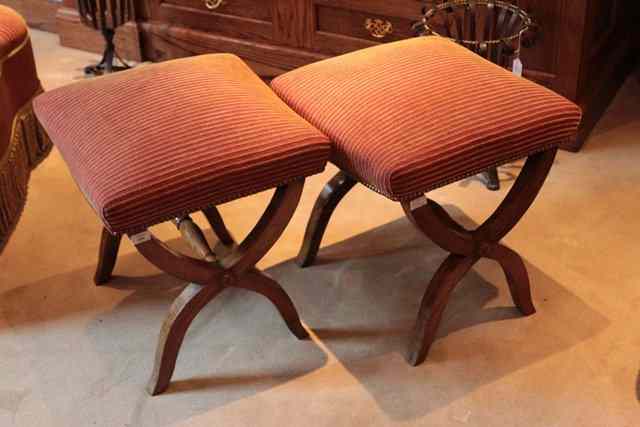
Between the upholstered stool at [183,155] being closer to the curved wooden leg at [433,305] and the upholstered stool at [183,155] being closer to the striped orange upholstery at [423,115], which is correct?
the striped orange upholstery at [423,115]

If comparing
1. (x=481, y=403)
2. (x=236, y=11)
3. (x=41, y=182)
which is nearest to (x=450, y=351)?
(x=481, y=403)

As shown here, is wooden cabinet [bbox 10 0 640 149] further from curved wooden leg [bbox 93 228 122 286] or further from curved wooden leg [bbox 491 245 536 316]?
curved wooden leg [bbox 93 228 122 286]

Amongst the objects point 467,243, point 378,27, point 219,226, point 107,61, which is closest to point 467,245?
point 467,243

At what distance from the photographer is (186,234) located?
5.68 ft

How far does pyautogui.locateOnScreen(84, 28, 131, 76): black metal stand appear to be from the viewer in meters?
2.82

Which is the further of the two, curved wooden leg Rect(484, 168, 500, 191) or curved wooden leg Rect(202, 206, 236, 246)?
curved wooden leg Rect(484, 168, 500, 191)

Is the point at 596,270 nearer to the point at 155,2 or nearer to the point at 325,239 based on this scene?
the point at 325,239

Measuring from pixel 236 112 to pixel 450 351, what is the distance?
627 millimetres

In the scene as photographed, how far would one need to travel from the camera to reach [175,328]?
1.51 metres

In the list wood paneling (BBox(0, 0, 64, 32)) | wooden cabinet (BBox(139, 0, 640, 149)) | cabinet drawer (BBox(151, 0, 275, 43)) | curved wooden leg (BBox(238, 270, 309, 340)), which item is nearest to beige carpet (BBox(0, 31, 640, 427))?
curved wooden leg (BBox(238, 270, 309, 340))

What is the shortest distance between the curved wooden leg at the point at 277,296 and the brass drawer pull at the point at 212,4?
1.38 metres

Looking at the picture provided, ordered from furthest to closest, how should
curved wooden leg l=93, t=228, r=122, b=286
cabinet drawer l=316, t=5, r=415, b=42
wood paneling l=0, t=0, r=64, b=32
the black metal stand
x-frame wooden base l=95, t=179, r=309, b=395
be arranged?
wood paneling l=0, t=0, r=64, b=32 → the black metal stand → cabinet drawer l=316, t=5, r=415, b=42 → curved wooden leg l=93, t=228, r=122, b=286 → x-frame wooden base l=95, t=179, r=309, b=395

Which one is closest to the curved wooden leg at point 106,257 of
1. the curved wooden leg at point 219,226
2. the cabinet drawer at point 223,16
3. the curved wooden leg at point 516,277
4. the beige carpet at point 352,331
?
the beige carpet at point 352,331

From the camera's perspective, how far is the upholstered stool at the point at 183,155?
133 cm
